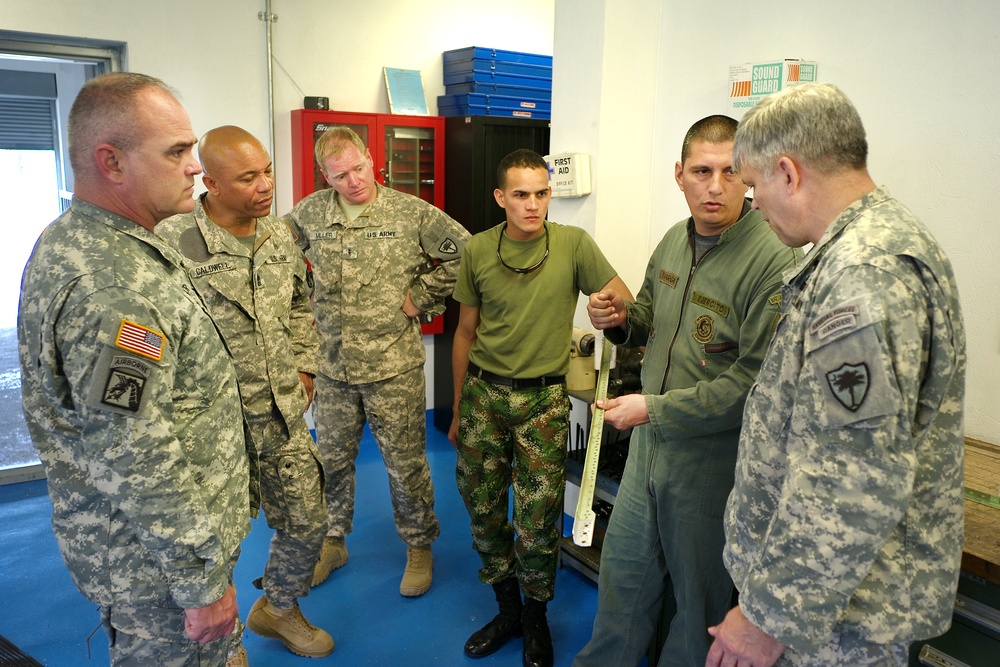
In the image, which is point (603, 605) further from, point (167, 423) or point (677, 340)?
point (167, 423)

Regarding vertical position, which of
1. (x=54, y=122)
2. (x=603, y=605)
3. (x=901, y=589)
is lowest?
(x=603, y=605)

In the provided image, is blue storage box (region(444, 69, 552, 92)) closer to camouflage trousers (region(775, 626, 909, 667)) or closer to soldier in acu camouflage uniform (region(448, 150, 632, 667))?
soldier in acu camouflage uniform (region(448, 150, 632, 667))

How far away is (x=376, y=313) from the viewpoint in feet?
10.1

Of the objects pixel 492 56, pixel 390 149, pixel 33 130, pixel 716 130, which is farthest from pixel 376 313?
pixel 33 130

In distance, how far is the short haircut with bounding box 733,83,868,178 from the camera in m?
1.30

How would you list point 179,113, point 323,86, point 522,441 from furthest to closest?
point 323,86 → point 522,441 → point 179,113

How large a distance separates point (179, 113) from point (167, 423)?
70 cm

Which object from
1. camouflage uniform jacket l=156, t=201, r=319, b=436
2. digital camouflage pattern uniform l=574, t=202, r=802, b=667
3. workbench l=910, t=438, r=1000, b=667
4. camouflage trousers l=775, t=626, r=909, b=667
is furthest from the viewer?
camouflage uniform jacket l=156, t=201, r=319, b=436

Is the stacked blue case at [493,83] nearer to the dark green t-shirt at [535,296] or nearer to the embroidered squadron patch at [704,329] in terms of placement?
the dark green t-shirt at [535,296]

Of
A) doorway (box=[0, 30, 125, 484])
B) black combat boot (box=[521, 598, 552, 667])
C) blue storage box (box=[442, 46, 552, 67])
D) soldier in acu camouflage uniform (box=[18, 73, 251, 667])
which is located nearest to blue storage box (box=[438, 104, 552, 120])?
blue storage box (box=[442, 46, 552, 67])

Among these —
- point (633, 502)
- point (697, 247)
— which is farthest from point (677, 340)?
point (633, 502)

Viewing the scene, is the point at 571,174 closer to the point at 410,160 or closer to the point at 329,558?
the point at 410,160

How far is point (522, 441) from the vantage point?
2.65 metres

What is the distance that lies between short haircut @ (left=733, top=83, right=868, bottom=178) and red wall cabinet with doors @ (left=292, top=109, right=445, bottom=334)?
138 inches
